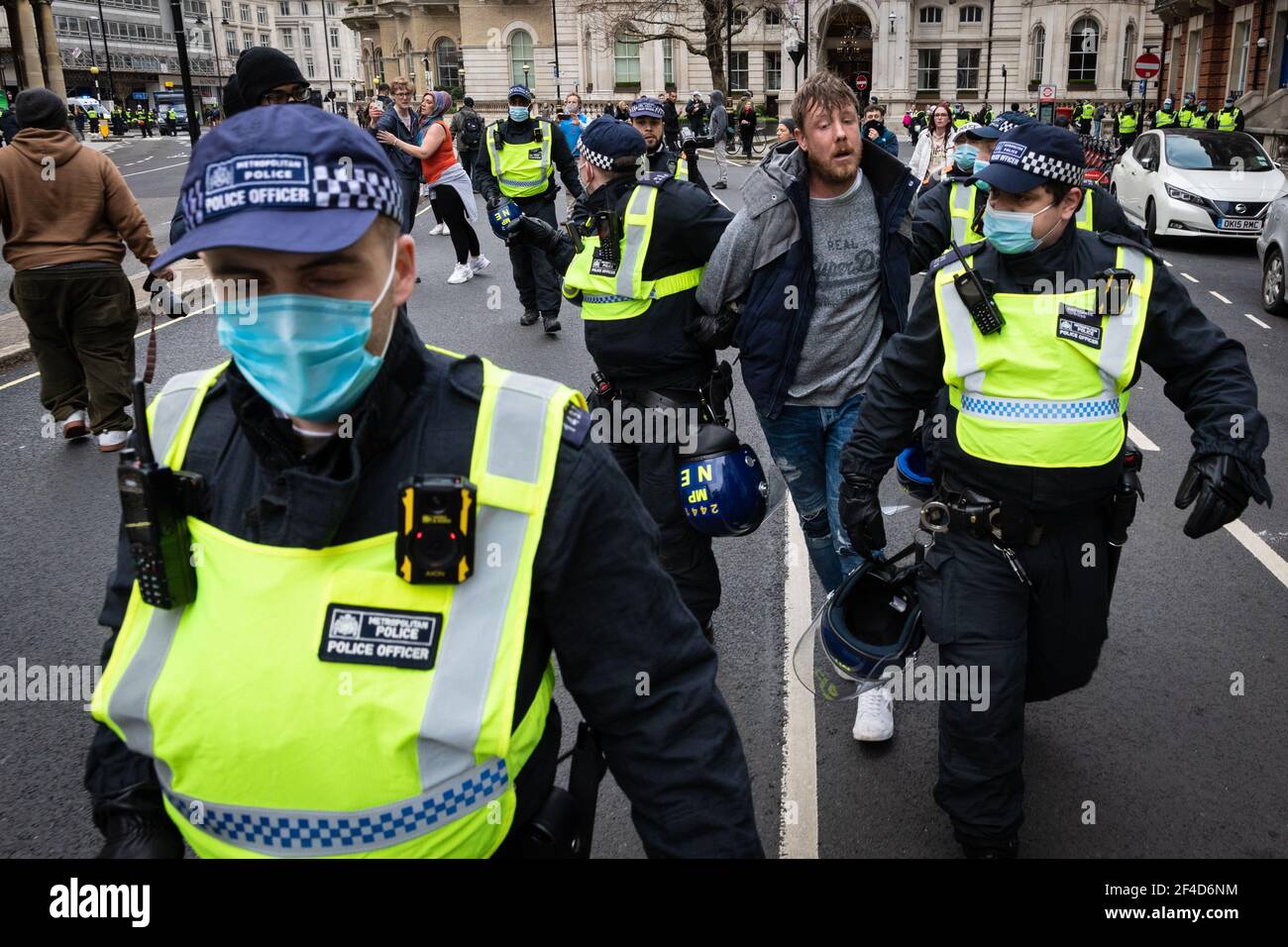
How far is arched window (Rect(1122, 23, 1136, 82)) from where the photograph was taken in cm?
6261

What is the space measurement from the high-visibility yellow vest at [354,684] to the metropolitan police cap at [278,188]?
309mm

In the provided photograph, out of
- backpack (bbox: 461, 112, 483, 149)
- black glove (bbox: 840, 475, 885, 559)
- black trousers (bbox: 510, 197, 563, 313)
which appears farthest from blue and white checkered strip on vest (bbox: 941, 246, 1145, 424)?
backpack (bbox: 461, 112, 483, 149)

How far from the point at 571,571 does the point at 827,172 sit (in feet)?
8.99

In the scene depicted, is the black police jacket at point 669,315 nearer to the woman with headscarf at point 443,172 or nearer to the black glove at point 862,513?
the black glove at point 862,513

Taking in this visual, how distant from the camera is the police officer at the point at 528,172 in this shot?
420 inches

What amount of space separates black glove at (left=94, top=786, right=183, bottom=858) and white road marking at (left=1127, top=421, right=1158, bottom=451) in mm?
6787

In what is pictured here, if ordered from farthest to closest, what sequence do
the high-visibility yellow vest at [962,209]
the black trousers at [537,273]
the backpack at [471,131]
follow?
the backpack at [471,131] < the black trousers at [537,273] < the high-visibility yellow vest at [962,209]

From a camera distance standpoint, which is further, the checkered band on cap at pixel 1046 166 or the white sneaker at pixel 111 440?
the white sneaker at pixel 111 440

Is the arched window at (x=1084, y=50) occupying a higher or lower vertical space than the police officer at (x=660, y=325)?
higher

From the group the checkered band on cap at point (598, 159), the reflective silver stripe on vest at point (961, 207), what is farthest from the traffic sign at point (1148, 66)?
the checkered band on cap at point (598, 159)

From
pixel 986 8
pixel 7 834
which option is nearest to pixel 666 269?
pixel 7 834

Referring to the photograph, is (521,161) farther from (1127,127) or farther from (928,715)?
(1127,127)

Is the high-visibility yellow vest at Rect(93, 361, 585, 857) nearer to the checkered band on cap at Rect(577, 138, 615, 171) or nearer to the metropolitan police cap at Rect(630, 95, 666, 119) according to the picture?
the checkered band on cap at Rect(577, 138, 615, 171)
